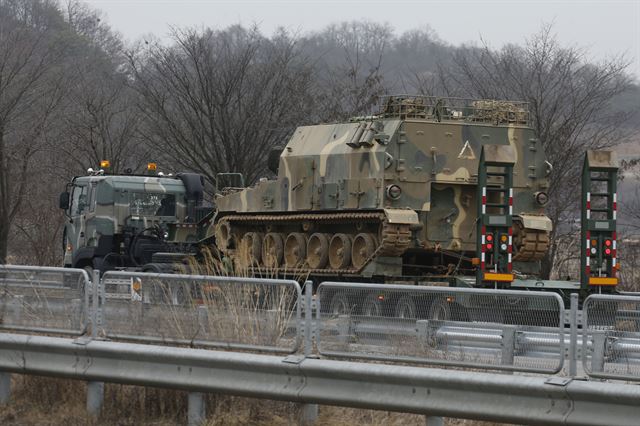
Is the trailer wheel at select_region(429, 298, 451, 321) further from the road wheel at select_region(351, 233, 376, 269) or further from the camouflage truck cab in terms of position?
the road wheel at select_region(351, 233, 376, 269)

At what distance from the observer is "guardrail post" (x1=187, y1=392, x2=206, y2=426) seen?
10875mm

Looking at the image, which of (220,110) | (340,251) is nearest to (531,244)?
(340,251)

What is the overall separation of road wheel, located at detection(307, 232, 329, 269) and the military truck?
3615mm

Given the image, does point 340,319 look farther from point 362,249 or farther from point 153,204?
point 153,204

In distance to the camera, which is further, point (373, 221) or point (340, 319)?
point (373, 221)

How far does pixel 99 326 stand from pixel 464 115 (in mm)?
11182

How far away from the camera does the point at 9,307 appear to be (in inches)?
493

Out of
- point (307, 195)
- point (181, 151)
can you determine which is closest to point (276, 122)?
point (181, 151)

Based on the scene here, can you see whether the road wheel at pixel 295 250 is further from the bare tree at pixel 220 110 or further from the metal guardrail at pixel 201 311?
the metal guardrail at pixel 201 311

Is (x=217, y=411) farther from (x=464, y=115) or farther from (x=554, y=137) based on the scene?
(x=554, y=137)

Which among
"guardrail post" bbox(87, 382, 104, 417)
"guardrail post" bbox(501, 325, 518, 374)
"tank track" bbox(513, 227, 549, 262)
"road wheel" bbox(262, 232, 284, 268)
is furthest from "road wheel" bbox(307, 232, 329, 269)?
"guardrail post" bbox(501, 325, 518, 374)

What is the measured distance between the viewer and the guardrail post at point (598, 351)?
9.66 metres

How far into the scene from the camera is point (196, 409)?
10.9 m

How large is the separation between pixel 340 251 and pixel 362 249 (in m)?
0.72
